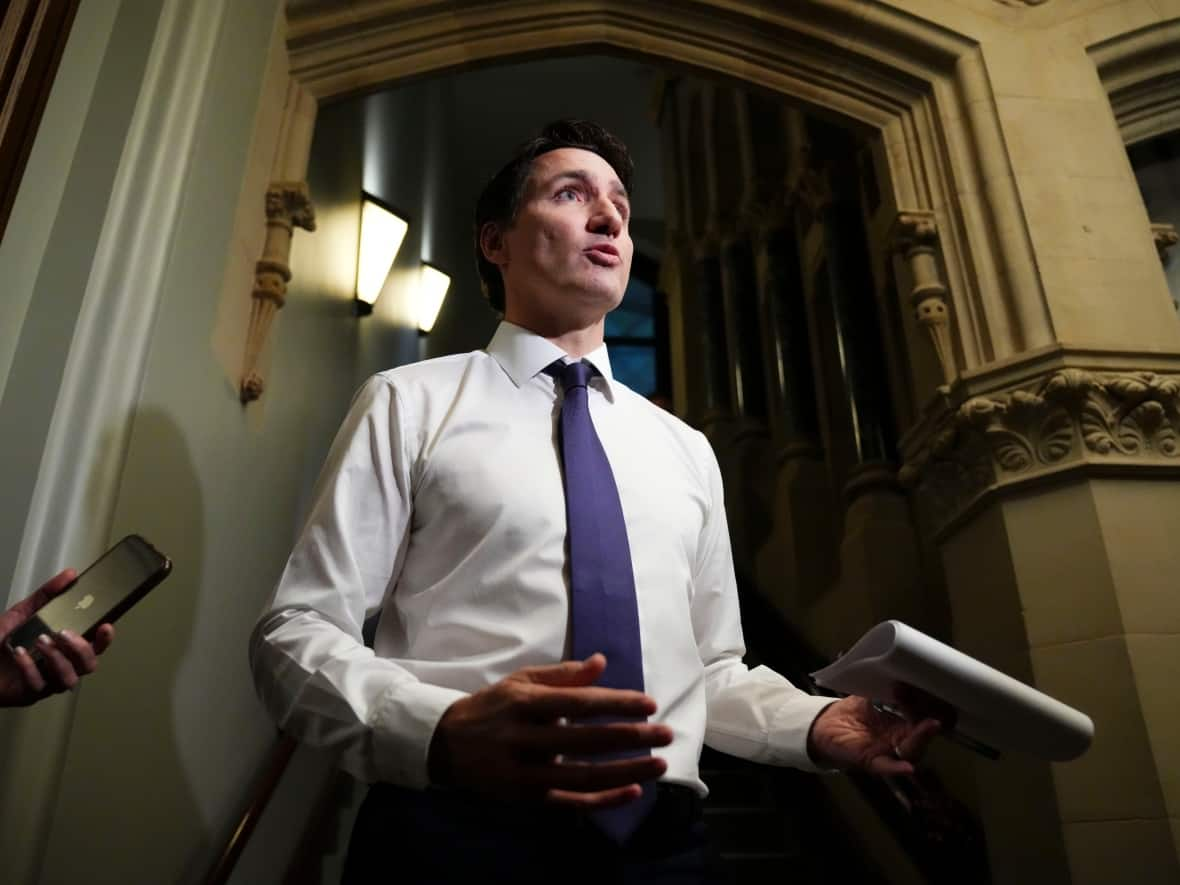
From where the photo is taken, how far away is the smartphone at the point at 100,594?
94 cm

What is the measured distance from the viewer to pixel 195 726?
5.79ft

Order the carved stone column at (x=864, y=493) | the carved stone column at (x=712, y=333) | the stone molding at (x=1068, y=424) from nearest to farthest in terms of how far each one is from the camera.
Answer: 1. the stone molding at (x=1068, y=424)
2. the carved stone column at (x=864, y=493)
3. the carved stone column at (x=712, y=333)

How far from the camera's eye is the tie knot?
1.19m

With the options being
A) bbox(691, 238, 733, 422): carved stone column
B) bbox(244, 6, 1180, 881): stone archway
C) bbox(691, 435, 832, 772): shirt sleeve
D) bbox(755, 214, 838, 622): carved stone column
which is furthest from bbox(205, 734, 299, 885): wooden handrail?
bbox(691, 238, 733, 422): carved stone column

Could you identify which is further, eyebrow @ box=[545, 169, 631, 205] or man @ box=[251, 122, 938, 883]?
eyebrow @ box=[545, 169, 631, 205]

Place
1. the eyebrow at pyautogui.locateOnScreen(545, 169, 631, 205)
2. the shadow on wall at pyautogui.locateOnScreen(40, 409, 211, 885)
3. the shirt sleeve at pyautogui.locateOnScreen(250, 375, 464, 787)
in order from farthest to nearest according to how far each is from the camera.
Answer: the shadow on wall at pyautogui.locateOnScreen(40, 409, 211, 885), the eyebrow at pyautogui.locateOnScreen(545, 169, 631, 205), the shirt sleeve at pyautogui.locateOnScreen(250, 375, 464, 787)

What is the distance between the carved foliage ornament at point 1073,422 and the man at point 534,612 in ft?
3.20

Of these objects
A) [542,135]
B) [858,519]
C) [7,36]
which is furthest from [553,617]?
[858,519]

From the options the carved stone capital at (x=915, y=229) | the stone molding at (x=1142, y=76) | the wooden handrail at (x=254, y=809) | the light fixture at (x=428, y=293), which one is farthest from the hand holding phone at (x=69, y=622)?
the light fixture at (x=428, y=293)

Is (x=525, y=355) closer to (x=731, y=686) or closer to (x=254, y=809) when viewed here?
(x=731, y=686)

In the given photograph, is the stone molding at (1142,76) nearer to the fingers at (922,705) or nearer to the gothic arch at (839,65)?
the gothic arch at (839,65)

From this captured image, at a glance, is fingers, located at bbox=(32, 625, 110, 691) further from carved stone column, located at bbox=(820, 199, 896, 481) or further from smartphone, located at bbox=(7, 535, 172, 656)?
carved stone column, located at bbox=(820, 199, 896, 481)

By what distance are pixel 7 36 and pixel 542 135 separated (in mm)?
849

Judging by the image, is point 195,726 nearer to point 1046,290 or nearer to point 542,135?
point 542,135
